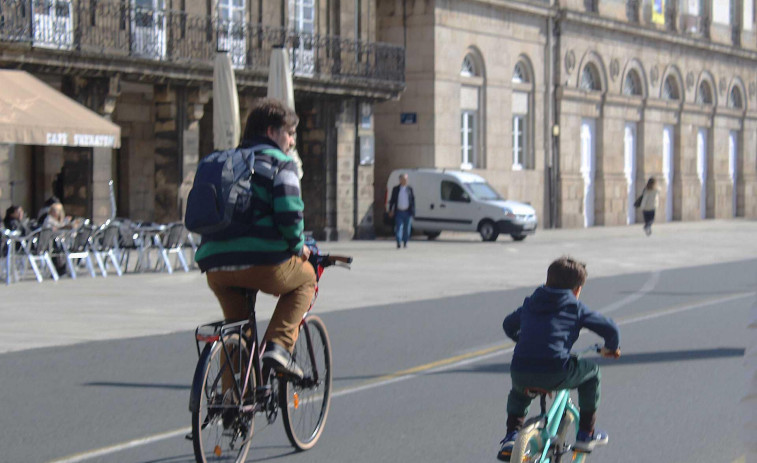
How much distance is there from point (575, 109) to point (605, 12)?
3.84m

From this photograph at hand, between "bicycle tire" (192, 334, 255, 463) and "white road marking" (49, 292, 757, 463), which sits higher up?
"bicycle tire" (192, 334, 255, 463)

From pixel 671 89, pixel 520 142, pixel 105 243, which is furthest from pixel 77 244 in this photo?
pixel 671 89

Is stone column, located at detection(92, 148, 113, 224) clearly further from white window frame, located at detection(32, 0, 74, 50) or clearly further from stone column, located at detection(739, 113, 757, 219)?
stone column, located at detection(739, 113, 757, 219)

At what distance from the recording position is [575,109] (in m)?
42.2

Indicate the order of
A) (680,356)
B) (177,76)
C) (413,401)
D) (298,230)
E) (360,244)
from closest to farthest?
1. (298,230)
2. (413,401)
3. (680,356)
4. (177,76)
5. (360,244)

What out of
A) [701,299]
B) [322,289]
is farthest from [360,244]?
[701,299]

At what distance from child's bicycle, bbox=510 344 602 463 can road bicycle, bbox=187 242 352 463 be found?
1184 millimetres

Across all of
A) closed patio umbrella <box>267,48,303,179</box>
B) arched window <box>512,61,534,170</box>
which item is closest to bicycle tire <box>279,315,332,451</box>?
closed patio umbrella <box>267,48,303,179</box>

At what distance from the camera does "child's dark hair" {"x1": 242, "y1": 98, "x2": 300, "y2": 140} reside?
613 centimetres

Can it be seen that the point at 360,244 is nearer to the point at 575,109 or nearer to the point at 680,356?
the point at 575,109

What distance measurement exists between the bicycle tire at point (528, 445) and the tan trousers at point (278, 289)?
136 cm

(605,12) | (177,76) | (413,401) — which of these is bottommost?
(413,401)

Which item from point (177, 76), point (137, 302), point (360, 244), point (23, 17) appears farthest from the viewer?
point (360, 244)

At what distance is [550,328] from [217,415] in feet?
4.89
